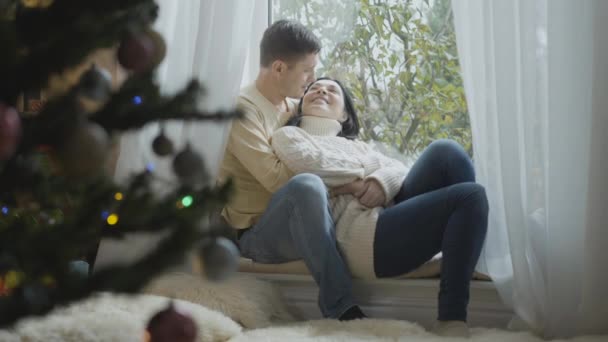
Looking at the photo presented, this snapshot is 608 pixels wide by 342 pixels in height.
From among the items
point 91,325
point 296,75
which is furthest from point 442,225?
point 91,325

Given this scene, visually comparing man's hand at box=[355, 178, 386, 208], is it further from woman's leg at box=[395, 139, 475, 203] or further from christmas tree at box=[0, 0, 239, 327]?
christmas tree at box=[0, 0, 239, 327]

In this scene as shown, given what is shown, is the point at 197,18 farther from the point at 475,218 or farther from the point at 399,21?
the point at 475,218

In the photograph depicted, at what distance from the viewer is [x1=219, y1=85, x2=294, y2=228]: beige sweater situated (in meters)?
2.24

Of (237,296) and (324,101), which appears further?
(324,101)

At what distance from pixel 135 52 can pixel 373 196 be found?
1.64 meters

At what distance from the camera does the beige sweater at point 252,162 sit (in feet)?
7.36

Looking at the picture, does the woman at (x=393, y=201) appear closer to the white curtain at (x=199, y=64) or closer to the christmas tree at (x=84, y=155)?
the white curtain at (x=199, y=64)

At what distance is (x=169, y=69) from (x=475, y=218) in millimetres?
1050

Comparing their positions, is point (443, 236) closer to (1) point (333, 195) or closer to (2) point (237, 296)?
(1) point (333, 195)

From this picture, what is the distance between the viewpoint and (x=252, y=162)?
7.40 feet

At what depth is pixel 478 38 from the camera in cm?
204

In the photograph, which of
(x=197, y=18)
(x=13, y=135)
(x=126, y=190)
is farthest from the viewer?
(x=197, y=18)

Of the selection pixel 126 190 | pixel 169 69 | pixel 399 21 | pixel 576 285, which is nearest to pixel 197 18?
pixel 169 69

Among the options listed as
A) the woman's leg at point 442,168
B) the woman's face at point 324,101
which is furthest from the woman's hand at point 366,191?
the woman's face at point 324,101
